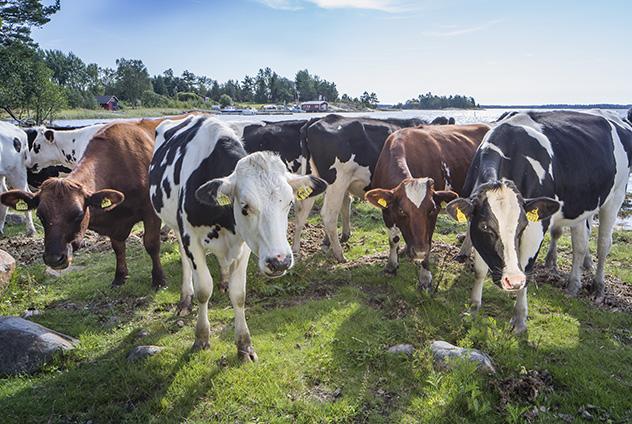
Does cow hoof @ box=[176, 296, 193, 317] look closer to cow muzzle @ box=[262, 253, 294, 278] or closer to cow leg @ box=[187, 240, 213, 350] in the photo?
cow leg @ box=[187, 240, 213, 350]

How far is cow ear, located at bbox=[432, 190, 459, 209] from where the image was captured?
5605 millimetres

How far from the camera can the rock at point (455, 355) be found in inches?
167

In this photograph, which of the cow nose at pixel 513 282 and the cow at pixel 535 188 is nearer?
the cow nose at pixel 513 282

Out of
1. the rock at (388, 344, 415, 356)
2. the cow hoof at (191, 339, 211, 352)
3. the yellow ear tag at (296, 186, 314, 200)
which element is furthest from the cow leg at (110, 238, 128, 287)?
the rock at (388, 344, 415, 356)

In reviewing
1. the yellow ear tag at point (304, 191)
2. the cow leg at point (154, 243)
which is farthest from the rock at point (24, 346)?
the yellow ear tag at point (304, 191)

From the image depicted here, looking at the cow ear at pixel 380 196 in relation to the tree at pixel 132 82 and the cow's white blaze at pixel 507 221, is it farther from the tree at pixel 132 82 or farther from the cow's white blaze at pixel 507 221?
the tree at pixel 132 82

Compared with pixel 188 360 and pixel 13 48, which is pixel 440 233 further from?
pixel 13 48

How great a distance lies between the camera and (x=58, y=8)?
39.0 metres

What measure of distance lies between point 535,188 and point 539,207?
65 centimetres

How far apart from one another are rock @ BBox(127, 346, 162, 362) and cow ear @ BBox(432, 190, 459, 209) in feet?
12.7

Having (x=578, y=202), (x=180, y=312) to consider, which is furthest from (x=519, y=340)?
(x=180, y=312)

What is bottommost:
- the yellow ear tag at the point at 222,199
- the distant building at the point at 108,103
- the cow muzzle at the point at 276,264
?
the cow muzzle at the point at 276,264

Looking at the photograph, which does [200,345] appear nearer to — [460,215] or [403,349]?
[403,349]

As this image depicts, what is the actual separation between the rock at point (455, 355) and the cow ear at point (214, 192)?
2.64 m
